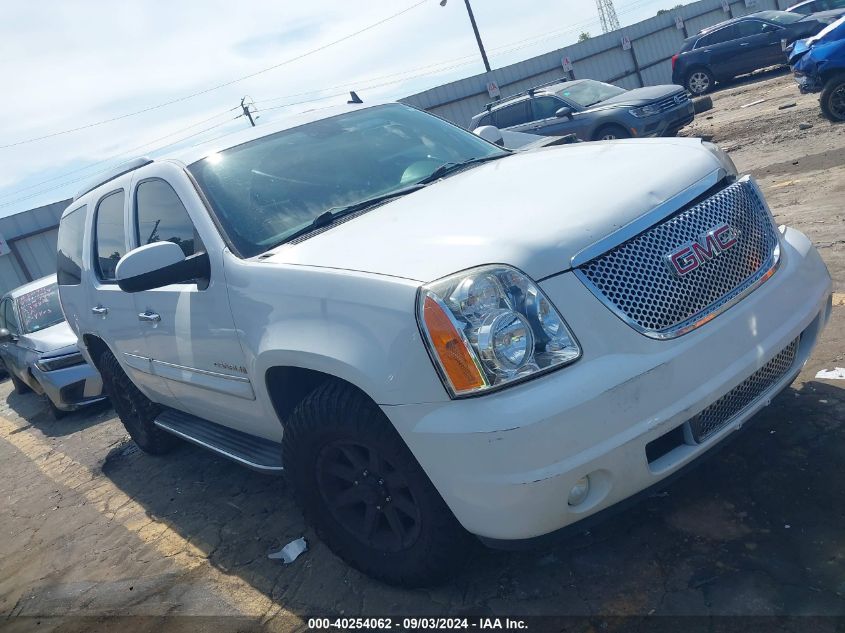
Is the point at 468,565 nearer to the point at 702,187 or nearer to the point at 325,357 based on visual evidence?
the point at 325,357

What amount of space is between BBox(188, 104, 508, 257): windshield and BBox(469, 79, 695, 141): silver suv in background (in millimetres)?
9529

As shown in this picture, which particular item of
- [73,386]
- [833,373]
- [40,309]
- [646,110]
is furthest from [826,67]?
[40,309]

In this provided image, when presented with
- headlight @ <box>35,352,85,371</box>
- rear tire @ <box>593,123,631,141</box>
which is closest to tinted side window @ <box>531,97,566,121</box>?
rear tire @ <box>593,123,631,141</box>

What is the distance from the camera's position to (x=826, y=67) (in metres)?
9.09

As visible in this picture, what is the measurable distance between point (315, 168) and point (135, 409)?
2541 mm

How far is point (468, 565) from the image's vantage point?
2.92 metres

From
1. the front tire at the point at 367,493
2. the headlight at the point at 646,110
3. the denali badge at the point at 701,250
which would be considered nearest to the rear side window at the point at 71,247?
the front tire at the point at 367,493

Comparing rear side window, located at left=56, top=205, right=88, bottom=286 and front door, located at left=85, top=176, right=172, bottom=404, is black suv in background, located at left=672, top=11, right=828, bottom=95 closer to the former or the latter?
rear side window, located at left=56, top=205, right=88, bottom=286

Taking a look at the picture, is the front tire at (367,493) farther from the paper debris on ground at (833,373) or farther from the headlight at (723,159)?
the paper debris on ground at (833,373)

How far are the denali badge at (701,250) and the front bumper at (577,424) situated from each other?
202 millimetres

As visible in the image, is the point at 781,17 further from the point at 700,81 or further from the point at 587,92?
the point at 587,92

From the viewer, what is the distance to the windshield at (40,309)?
29.1 ft

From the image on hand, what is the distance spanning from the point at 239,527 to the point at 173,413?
3.52 ft

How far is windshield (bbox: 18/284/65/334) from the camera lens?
8867 mm
